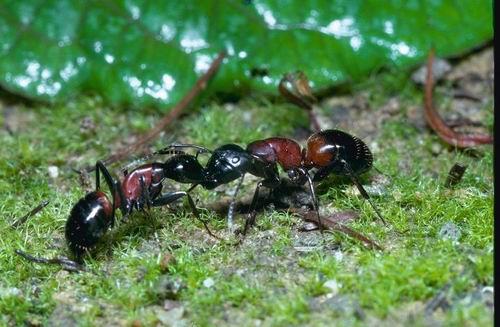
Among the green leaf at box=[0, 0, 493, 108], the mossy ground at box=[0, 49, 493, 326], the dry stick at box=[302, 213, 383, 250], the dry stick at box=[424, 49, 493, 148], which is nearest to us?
the mossy ground at box=[0, 49, 493, 326]

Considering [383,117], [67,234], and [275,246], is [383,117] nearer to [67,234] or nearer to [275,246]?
[275,246]

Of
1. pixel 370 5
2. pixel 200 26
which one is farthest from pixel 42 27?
pixel 370 5

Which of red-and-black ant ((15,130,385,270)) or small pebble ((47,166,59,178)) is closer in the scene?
red-and-black ant ((15,130,385,270))

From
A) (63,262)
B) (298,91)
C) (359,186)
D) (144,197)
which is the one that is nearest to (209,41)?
(298,91)

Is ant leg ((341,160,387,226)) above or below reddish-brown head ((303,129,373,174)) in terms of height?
below

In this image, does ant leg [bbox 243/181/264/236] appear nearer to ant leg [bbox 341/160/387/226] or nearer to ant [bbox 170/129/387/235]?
ant [bbox 170/129/387/235]

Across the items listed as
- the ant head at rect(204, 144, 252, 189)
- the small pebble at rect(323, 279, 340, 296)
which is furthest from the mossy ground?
the ant head at rect(204, 144, 252, 189)

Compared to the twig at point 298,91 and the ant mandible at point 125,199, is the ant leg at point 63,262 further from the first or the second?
the twig at point 298,91
